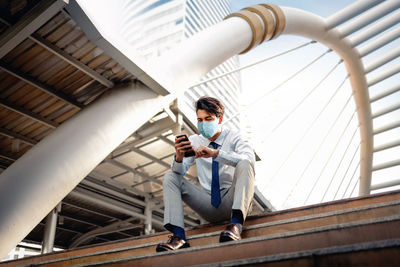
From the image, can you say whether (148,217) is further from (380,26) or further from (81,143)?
(380,26)

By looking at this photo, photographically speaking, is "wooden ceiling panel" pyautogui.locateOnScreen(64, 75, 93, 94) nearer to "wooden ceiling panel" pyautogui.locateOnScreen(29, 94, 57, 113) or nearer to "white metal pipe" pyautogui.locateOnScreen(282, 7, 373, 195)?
"wooden ceiling panel" pyautogui.locateOnScreen(29, 94, 57, 113)

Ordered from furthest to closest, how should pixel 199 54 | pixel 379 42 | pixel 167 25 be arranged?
1. pixel 167 25
2. pixel 379 42
3. pixel 199 54

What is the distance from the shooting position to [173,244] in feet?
8.15

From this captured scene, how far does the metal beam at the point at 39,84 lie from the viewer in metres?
4.86

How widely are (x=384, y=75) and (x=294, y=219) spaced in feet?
37.9

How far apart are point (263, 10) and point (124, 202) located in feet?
26.0

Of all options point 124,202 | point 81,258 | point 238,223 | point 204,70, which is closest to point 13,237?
point 81,258

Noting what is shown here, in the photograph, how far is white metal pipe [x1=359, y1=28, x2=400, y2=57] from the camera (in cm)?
1056

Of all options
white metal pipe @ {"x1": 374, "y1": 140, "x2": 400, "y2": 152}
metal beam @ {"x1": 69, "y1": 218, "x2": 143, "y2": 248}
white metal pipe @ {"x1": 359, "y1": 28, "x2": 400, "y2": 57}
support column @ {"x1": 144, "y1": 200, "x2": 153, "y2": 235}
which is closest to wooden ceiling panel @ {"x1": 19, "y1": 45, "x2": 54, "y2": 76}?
support column @ {"x1": 144, "y1": 200, "x2": 153, "y2": 235}

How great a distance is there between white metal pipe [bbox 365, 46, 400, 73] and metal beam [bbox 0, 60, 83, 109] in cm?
990

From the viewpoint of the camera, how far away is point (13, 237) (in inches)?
153

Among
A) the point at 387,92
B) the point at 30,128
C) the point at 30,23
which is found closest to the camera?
the point at 30,23

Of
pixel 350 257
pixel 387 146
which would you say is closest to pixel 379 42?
pixel 387 146

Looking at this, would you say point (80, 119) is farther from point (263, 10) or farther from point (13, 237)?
point (263, 10)
